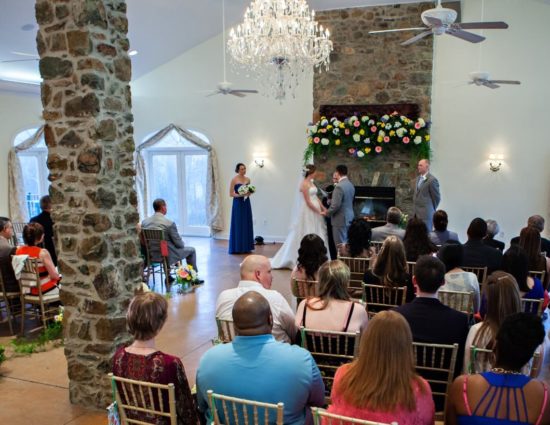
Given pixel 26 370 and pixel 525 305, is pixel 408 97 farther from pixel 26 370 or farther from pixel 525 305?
pixel 26 370

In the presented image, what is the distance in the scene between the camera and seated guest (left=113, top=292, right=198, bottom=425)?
2.15m

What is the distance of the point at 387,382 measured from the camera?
5.51ft

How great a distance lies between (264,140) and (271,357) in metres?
8.36

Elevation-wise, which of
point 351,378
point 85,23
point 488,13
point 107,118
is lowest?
point 351,378

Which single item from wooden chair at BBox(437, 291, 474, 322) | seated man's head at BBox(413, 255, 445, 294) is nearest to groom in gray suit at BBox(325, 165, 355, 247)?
wooden chair at BBox(437, 291, 474, 322)

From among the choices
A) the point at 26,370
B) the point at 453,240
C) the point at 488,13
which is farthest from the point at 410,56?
the point at 26,370

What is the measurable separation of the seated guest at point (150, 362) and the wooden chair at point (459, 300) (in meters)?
1.88

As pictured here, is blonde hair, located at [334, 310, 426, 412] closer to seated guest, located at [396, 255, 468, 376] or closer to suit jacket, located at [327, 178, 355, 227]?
seated guest, located at [396, 255, 468, 376]

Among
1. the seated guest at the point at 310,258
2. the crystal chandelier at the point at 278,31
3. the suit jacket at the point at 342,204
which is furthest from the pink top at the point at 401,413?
the crystal chandelier at the point at 278,31

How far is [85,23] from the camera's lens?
3.03 metres

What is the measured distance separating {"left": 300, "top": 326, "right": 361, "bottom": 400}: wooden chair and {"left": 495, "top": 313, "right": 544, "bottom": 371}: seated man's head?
78 centimetres

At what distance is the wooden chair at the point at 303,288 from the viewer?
3.64 metres

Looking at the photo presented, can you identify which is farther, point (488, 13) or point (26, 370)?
point (488, 13)

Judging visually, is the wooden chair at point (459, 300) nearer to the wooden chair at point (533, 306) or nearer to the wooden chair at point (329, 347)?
the wooden chair at point (533, 306)
